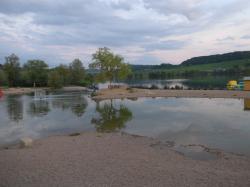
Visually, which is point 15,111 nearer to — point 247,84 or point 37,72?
point 247,84

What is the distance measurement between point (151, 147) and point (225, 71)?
14990 centimetres

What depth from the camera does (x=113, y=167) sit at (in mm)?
10070

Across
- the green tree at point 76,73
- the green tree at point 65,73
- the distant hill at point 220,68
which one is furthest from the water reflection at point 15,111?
the distant hill at point 220,68

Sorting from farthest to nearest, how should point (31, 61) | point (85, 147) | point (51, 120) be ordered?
1. point (31, 61)
2. point (51, 120)
3. point (85, 147)

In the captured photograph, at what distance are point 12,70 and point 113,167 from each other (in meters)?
99.5

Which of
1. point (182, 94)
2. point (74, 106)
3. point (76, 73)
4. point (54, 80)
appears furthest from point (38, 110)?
point (76, 73)

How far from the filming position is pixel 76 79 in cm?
10388

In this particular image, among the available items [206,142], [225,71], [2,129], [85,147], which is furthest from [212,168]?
[225,71]

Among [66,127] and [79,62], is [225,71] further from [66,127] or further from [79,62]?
[66,127]

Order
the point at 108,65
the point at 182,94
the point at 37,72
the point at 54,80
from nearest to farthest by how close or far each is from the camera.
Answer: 1. the point at 182,94
2. the point at 108,65
3. the point at 54,80
4. the point at 37,72

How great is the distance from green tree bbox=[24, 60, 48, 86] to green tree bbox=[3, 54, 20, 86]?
159 inches

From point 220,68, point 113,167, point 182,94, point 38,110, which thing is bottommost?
point 38,110

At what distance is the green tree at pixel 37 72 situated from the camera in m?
97.0

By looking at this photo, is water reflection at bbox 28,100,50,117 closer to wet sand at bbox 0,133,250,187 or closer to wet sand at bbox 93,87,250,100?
wet sand at bbox 93,87,250,100
